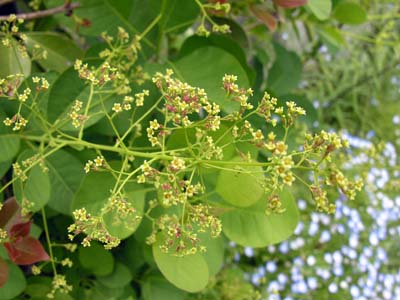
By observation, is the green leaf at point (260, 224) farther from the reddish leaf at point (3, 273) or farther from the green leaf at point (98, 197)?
the reddish leaf at point (3, 273)

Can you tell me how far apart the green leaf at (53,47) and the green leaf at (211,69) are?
205 millimetres

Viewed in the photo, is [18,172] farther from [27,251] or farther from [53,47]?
[53,47]

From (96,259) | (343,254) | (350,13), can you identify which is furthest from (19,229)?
(343,254)

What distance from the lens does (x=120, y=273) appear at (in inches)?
38.7

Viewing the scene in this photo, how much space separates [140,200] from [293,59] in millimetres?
539

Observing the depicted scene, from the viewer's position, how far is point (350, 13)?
43.8 inches

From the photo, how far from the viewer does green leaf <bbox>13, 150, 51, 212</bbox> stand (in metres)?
0.76

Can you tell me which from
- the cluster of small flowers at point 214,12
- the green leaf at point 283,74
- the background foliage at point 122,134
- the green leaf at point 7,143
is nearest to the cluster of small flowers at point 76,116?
the background foliage at point 122,134

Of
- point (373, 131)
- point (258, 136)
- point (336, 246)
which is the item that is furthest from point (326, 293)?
point (258, 136)

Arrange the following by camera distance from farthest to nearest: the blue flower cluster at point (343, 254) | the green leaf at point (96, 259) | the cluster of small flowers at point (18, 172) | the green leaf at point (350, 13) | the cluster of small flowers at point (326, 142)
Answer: the blue flower cluster at point (343, 254)
the green leaf at point (350, 13)
the green leaf at point (96, 259)
the cluster of small flowers at point (18, 172)
the cluster of small flowers at point (326, 142)

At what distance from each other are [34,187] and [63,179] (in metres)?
0.09

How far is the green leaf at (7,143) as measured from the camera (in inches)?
29.4

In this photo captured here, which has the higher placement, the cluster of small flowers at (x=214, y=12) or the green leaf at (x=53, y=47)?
the cluster of small flowers at (x=214, y=12)

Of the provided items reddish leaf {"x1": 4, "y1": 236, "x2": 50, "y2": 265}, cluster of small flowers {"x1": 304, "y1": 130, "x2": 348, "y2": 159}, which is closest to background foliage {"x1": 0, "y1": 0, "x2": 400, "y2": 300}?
Answer: reddish leaf {"x1": 4, "y1": 236, "x2": 50, "y2": 265}
